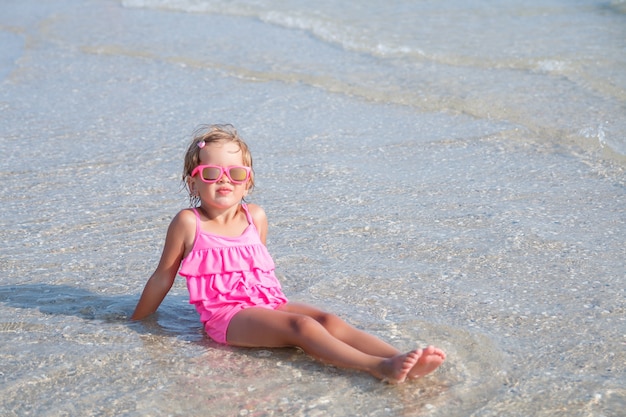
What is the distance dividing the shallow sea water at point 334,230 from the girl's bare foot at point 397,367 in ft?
0.16

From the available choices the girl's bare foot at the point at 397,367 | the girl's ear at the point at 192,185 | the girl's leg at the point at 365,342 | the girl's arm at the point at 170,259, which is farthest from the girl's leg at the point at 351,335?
the girl's ear at the point at 192,185

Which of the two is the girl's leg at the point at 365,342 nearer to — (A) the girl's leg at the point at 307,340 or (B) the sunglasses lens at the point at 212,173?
(A) the girl's leg at the point at 307,340

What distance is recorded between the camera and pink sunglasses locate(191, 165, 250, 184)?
3.84m

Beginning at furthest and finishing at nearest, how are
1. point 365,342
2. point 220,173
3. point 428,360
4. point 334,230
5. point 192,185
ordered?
1. point 334,230
2. point 192,185
3. point 220,173
4. point 365,342
5. point 428,360

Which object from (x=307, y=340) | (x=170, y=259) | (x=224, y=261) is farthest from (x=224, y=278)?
(x=307, y=340)

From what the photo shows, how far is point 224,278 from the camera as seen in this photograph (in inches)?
152

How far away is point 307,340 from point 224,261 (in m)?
0.56

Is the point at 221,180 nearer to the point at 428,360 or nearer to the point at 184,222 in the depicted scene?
the point at 184,222

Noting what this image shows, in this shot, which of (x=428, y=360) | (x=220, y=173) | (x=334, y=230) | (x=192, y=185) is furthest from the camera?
(x=334, y=230)

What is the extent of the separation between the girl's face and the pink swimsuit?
126 mm

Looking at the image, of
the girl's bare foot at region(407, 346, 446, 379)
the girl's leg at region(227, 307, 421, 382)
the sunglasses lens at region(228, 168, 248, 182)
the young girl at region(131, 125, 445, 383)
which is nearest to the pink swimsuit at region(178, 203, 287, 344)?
the young girl at region(131, 125, 445, 383)

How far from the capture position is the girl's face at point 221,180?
3869 mm

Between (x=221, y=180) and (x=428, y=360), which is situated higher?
(x=221, y=180)

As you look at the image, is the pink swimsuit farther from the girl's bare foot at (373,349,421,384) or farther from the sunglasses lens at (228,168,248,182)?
the girl's bare foot at (373,349,421,384)
